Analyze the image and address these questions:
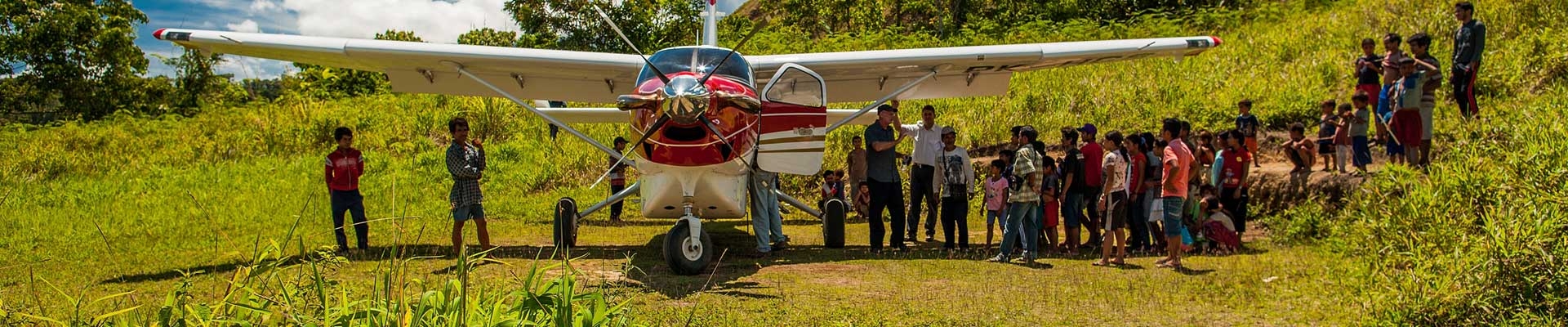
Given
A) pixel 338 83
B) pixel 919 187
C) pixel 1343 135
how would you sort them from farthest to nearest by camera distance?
pixel 338 83, pixel 1343 135, pixel 919 187

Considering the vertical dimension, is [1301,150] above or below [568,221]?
above

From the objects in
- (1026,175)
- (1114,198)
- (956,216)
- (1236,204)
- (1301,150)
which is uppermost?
(1301,150)

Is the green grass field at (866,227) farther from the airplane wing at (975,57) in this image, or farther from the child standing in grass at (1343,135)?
the airplane wing at (975,57)

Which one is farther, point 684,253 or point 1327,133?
point 1327,133

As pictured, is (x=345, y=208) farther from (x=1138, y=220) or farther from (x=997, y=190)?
(x=1138, y=220)

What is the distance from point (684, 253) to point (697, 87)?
1398 millimetres

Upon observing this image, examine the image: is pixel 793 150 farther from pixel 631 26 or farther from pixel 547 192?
pixel 631 26

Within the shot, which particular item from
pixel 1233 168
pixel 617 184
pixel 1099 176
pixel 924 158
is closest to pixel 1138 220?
pixel 1099 176

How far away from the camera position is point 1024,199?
9039 mm

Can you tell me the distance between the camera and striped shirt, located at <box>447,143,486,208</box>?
30.8ft

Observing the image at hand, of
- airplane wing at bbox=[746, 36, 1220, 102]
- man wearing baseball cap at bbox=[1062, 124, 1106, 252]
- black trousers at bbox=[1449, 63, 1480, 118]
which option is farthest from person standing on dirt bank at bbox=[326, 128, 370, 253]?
black trousers at bbox=[1449, 63, 1480, 118]

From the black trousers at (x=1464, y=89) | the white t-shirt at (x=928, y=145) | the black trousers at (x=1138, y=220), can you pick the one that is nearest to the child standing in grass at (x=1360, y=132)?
the black trousers at (x=1464, y=89)

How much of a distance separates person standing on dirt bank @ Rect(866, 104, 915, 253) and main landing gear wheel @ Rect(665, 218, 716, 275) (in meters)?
2.15

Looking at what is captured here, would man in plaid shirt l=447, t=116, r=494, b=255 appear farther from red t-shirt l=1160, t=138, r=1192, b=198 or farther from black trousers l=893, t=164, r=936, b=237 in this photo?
red t-shirt l=1160, t=138, r=1192, b=198
